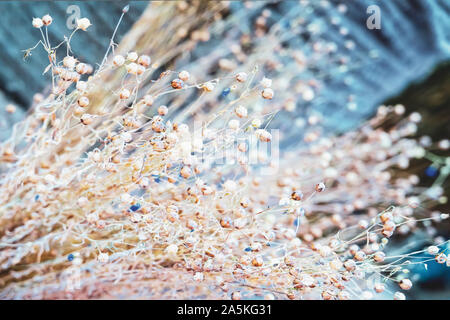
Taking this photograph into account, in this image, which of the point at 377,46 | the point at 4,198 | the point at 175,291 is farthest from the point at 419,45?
the point at 4,198

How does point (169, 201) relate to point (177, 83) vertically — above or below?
below

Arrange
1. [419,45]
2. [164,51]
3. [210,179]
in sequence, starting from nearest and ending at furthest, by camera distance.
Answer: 1. [210,179]
2. [164,51]
3. [419,45]

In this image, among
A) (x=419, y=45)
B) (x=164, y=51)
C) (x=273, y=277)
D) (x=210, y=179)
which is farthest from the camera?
(x=419, y=45)

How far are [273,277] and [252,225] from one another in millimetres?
71

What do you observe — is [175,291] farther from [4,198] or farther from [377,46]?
[377,46]

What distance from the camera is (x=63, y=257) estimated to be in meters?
0.58

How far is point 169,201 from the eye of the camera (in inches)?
19.7

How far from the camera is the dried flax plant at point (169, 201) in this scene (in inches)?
18.4

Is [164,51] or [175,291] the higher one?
[164,51]

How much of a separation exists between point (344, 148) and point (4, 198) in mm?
700

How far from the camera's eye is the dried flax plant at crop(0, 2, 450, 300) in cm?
47

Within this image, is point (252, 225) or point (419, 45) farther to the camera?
point (419, 45)

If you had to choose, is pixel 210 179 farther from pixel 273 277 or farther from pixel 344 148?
pixel 344 148
